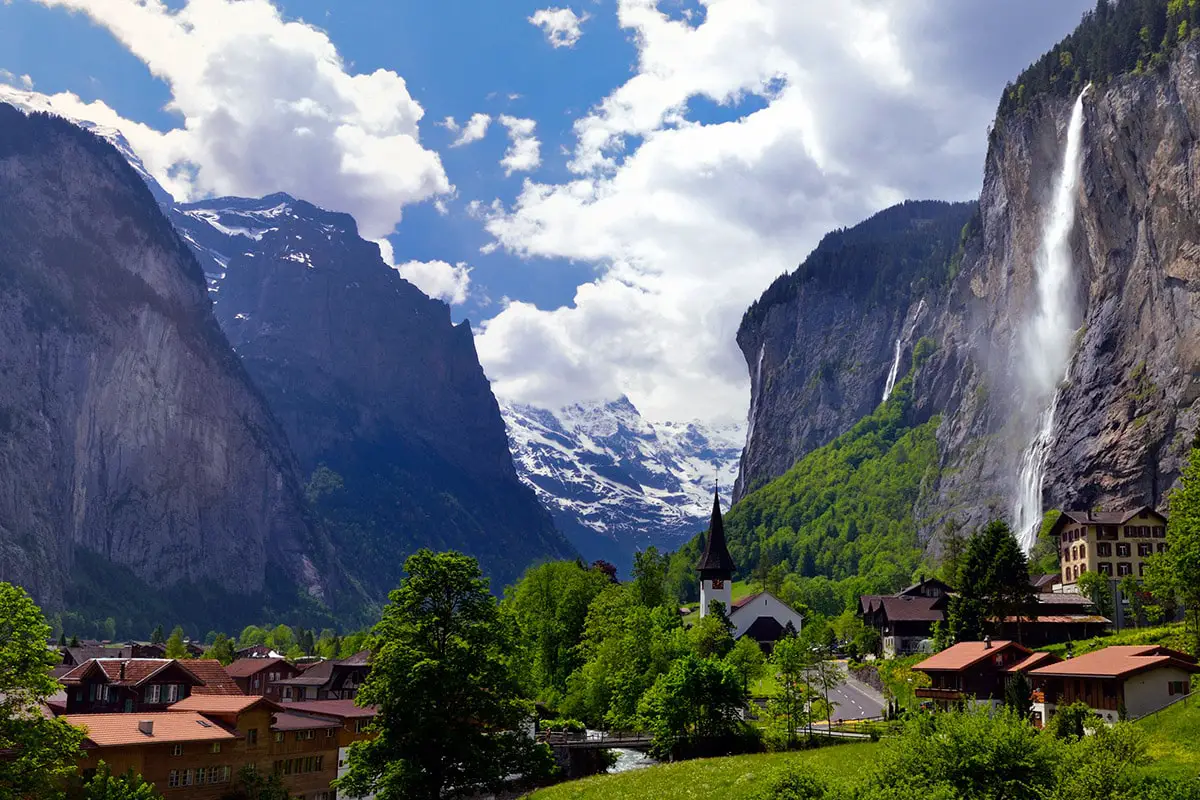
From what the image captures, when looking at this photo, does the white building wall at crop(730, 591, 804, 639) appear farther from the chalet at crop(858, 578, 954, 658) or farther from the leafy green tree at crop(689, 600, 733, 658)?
the leafy green tree at crop(689, 600, 733, 658)

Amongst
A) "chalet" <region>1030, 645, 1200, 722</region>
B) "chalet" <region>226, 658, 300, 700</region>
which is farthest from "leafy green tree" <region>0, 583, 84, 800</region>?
"chalet" <region>226, 658, 300, 700</region>

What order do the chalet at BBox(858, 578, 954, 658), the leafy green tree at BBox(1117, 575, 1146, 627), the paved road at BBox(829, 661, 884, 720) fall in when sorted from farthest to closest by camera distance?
1. the chalet at BBox(858, 578, 954, 658)
2. the leafy green tree at BBox(1117, 575, 1146, 627)
3. the paved road at BBox(829, 661, 884, 720)

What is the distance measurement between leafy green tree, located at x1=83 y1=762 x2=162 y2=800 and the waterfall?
13685cm

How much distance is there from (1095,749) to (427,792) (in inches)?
1252

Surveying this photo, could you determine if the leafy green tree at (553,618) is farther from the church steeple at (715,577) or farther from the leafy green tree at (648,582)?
the church steeple at (715,577)

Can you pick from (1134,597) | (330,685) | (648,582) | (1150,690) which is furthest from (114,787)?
(1134,597)

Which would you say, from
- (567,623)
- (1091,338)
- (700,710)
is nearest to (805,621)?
(567,623)

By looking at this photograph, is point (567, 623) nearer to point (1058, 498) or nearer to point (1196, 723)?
point (1196, 723)

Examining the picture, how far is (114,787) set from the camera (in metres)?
57.8

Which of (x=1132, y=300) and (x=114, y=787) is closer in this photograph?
(x=114, y=787)

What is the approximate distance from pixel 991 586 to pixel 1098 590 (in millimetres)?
26717

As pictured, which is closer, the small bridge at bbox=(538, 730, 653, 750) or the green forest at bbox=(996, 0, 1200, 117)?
the small bridge at bbox=(538, 730, 653, 750)

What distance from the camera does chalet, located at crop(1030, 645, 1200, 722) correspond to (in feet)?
204

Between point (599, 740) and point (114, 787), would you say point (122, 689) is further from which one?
point (599, 740)
